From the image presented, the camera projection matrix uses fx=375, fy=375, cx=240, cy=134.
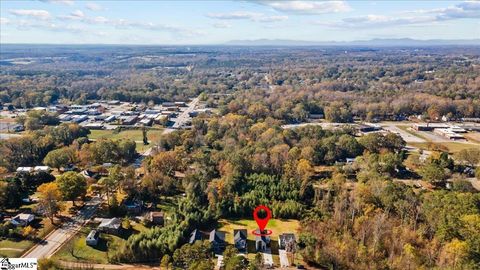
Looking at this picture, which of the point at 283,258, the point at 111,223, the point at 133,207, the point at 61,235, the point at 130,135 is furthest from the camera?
the point at 130,135

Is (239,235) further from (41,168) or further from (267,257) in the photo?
(41,168)

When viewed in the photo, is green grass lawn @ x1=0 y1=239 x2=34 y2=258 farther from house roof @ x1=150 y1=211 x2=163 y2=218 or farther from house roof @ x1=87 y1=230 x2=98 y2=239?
house roof @ x1=150 y1=211 x2=163 y2=218

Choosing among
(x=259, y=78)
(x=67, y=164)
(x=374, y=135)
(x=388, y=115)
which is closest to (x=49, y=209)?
(x=67, y=164)

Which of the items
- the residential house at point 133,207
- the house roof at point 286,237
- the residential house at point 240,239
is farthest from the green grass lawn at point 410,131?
the residential house at point 133,207

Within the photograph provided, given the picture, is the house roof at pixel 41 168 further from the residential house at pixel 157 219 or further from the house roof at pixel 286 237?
the house roof at pixel 286 237

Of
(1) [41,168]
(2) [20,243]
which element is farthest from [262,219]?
(1) [41,168]
